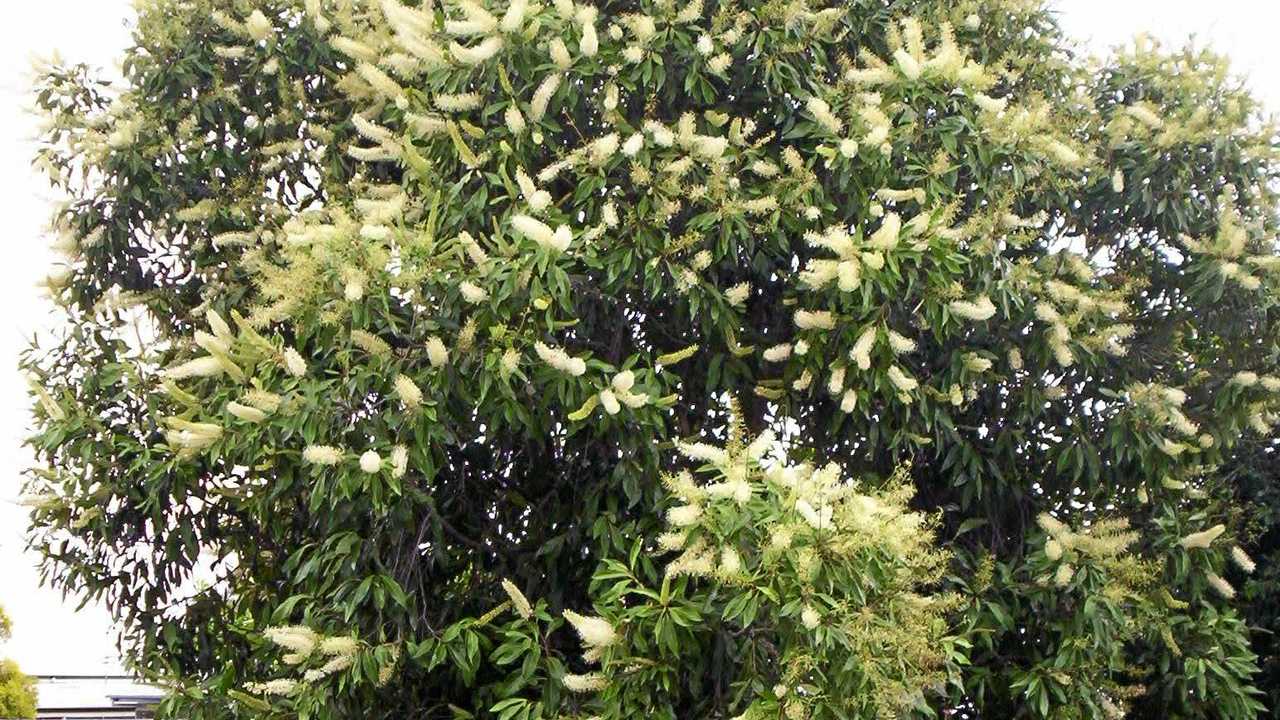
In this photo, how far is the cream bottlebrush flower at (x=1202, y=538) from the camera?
498 cm

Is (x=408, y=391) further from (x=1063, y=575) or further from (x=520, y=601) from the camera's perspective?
(x=1063, y=575)

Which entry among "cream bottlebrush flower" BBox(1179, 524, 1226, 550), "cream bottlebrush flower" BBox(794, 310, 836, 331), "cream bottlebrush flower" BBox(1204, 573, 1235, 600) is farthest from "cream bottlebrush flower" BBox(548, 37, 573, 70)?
"cream bottlebrush flower" BBox(1204, 573, 1235, 600)

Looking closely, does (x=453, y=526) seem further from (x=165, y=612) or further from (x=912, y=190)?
(x=912, y=190)

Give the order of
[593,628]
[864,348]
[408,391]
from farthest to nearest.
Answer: [864,348] → [408,391] → [593,628]

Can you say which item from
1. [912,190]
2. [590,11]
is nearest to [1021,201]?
[912,190]

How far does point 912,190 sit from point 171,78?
2900mm

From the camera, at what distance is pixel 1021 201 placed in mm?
4969

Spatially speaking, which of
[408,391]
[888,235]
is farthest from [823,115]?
[408,391]

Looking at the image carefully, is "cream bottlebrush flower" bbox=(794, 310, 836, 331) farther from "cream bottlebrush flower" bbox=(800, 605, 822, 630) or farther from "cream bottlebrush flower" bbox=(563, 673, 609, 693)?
"cream bottlebrush flower" bbox=(563, 673, 609, 693)

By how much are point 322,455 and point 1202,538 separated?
10.3 ft

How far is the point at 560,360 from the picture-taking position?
3994 millimetres

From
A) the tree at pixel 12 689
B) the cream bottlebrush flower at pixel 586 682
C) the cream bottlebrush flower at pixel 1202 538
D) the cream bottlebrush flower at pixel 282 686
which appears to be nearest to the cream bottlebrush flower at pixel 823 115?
the cream bottlebrush flower at pixel 586 682

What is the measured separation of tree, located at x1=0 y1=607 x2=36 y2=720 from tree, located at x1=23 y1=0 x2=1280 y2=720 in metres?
5.32

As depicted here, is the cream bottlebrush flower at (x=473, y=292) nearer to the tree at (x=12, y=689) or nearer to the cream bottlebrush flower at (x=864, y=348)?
the cream bottlebrush flower at (x=864, y=348)
